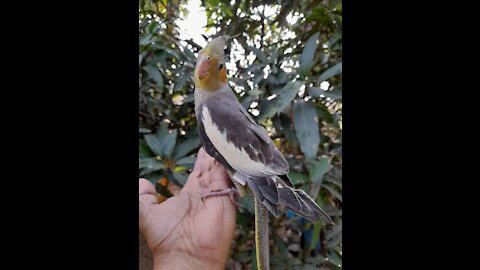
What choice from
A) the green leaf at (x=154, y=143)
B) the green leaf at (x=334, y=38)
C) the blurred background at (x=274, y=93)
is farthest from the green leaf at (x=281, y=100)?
the green leaf at (x=154, y=143)

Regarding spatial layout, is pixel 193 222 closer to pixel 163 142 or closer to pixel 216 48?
pixel 163 142

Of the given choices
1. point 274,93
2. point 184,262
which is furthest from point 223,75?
point 184,262

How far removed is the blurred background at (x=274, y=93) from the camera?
0.66 metres

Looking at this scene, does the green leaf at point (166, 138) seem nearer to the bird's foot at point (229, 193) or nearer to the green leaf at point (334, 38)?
the bird's foot at point (229, 193)

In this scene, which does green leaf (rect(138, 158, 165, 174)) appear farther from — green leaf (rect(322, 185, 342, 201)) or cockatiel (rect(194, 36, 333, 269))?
green leaf (rect(322, 185, 342, 201))

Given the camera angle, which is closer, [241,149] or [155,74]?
[241,149]

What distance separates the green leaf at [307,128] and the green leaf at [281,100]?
37 mm

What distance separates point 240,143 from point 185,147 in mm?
158

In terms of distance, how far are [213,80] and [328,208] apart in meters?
0.31

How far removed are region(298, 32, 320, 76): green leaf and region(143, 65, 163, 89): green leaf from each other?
29cm

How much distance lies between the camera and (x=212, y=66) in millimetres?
613
